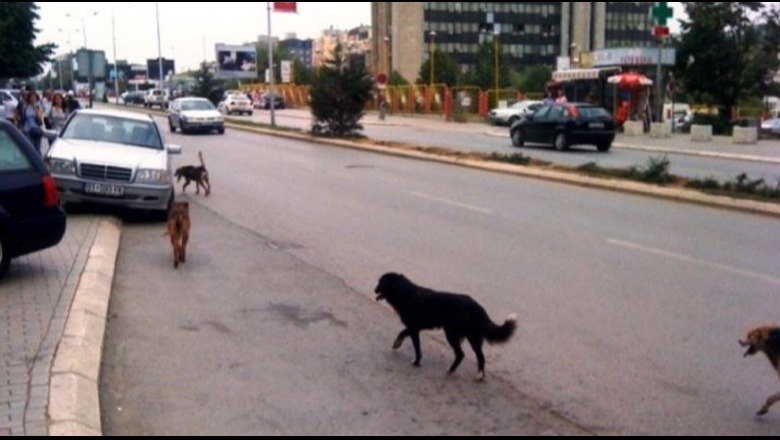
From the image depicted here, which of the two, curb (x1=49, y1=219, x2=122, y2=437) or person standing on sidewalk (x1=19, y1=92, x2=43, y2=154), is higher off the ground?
person standing on sidewalk (x1=19, y1=92, x2=43, y2=154)

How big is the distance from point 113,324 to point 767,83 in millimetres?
52254

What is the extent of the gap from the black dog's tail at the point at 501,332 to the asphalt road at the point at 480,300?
32cm

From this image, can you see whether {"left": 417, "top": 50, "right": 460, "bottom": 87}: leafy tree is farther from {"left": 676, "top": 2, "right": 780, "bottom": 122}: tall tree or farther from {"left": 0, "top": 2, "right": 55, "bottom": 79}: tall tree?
{"left": 0, "top": 2, "right": 55, "bottom": 79}: tall tree

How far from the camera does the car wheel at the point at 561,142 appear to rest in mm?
32003

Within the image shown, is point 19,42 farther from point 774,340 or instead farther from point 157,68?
point 157,68

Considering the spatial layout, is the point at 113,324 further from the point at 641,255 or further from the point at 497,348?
the point at 641,255

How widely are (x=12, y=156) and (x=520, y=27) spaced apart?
134401 millimetres

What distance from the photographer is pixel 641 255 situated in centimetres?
1177

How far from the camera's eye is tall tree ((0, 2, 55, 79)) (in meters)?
45.0

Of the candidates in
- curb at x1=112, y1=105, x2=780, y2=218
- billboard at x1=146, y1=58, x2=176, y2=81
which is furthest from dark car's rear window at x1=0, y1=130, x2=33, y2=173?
billboard at x1=146, y1=58, x2=176, y2=81

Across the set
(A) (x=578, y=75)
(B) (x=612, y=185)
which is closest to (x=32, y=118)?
(B) (x=612, y=185)

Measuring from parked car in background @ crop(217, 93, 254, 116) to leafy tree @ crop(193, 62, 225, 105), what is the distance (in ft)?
5.65

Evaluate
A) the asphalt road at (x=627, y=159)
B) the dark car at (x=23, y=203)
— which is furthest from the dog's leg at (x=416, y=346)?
the asphalt road at (x=627, y=159)

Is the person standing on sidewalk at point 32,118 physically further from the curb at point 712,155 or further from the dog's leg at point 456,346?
the curb at point 712,155
